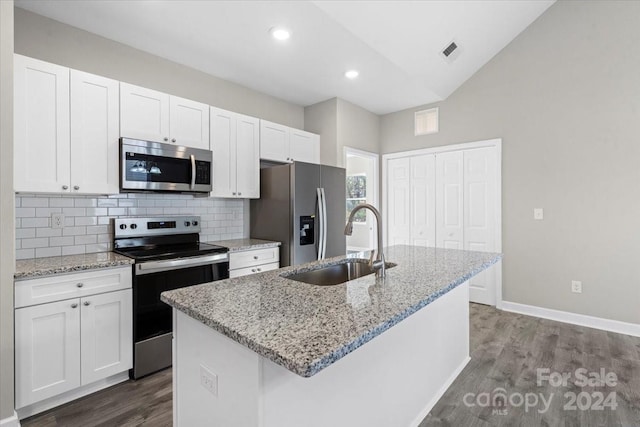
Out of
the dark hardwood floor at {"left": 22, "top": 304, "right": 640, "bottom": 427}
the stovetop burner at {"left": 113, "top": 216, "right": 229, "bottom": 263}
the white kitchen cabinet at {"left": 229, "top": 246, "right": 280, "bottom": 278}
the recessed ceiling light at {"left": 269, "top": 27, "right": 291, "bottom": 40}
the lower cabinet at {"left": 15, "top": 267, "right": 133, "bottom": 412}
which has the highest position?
the recessed ceiling light at {"left": 269, "top": 27, "right": 291, "bottom": 40}

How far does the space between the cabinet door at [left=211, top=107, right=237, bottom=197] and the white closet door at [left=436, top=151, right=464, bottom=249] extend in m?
2.79

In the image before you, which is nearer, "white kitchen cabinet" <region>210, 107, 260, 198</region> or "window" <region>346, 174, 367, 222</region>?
"white kitchen cabinet" <region>210, 107, 260, 198</region>

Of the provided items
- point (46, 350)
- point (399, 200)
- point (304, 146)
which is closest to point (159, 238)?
point (46, 350)

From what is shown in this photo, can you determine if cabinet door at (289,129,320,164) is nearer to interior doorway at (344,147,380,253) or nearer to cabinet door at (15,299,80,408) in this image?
interior doorway at (344,147,380,253)

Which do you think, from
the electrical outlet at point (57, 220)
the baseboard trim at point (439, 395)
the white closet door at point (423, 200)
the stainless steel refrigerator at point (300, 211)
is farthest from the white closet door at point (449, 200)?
the electrical outlet at point (57, 220)

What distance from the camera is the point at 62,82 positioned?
2.14 m

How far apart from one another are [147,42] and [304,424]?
315 cm

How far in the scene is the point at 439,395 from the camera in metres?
2.04

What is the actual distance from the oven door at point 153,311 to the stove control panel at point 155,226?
60cm

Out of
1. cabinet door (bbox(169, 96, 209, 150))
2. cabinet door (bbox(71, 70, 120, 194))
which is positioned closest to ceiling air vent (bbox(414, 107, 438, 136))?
cabinet door (bbox(169, 96, 209, 150))

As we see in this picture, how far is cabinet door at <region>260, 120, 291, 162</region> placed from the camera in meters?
3.46

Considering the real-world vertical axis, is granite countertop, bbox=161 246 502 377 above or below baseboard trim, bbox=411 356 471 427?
above

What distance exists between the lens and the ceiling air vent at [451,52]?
11.1 ft

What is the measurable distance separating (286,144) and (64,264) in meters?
2.40
